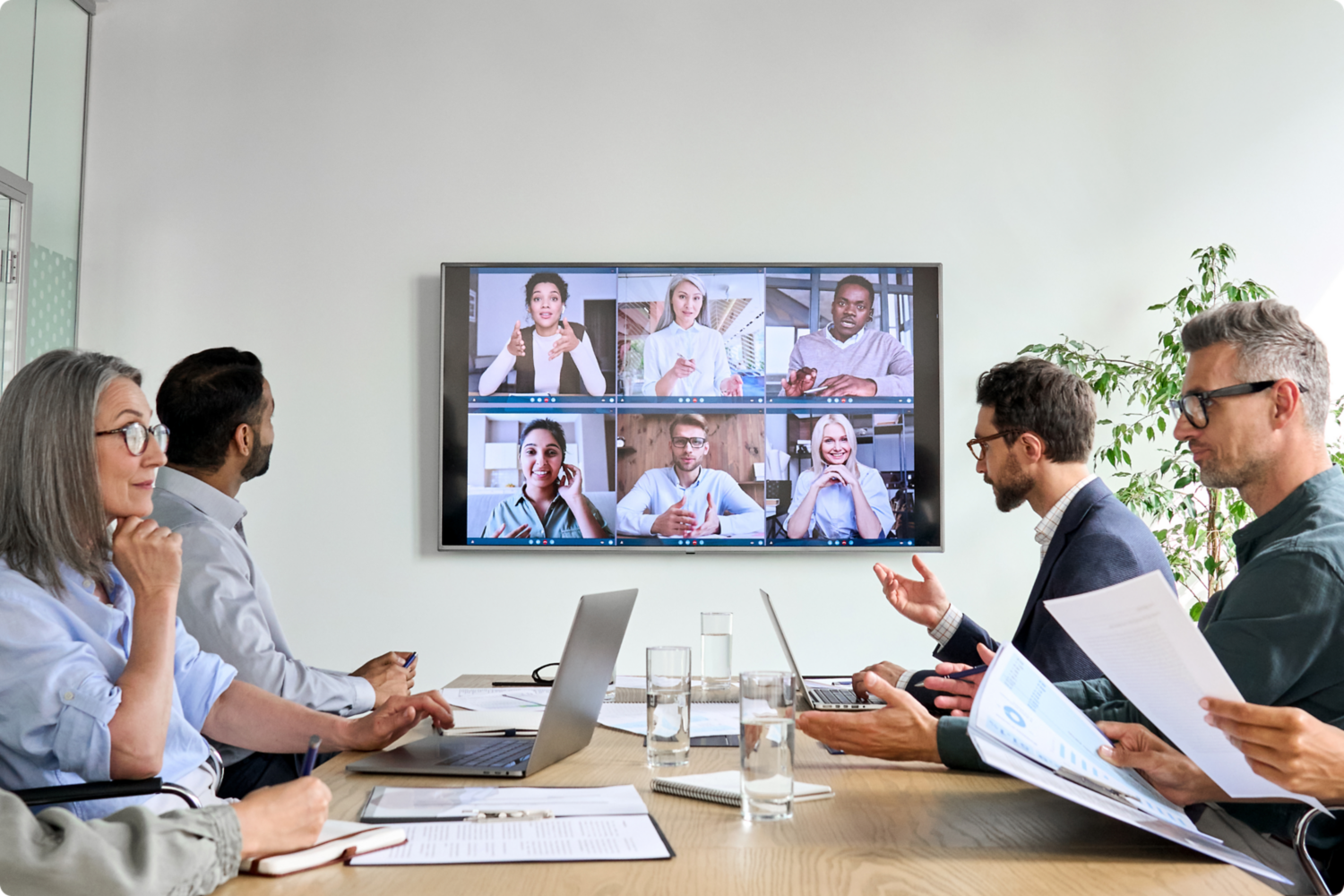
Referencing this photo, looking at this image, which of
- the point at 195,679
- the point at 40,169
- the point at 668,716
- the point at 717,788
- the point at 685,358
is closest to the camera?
the point at 717,788

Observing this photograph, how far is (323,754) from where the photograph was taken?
2100mm

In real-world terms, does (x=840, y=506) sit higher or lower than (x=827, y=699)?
higher

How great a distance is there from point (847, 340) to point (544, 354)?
1.04m

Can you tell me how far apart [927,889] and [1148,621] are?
398mm

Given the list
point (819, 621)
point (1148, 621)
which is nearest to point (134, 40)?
point (819, 621)

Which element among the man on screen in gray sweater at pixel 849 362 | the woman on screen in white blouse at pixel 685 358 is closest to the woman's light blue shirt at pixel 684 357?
the woman on screen in white blouse at pixel 685 358

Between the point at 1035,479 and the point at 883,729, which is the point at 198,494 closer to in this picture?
the point at 883,729

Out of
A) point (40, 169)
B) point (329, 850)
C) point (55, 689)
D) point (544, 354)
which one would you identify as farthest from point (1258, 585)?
point (40, 169)

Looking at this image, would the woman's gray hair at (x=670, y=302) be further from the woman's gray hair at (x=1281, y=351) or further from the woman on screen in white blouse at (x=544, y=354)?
the woman's gray hair at (x=1281, y=351)

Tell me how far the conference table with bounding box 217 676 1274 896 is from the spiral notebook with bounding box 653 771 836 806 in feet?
0.04

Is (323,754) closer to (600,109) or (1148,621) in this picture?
(1148,621)

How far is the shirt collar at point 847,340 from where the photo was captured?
367 cm

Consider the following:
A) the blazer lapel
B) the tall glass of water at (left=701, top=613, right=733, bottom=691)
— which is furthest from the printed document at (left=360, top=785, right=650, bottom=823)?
the blazer lapel

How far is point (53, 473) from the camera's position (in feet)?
4.77
